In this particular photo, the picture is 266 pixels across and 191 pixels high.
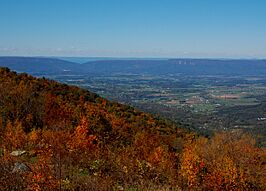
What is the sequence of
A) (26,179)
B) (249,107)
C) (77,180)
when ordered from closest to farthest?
(26,179)
(77,180)
(249,107)

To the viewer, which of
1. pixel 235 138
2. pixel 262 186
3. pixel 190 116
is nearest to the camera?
pixel 262 186

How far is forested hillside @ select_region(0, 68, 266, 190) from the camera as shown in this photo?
823 centimetres

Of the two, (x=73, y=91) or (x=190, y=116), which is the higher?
(x=73, y=91)

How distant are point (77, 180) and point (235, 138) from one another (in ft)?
83.1

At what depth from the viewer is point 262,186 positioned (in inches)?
713

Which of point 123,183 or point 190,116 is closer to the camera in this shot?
point 123,183

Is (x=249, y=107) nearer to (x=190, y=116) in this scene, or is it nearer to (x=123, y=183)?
(x=190, y=116)

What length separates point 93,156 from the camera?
11.6 meters

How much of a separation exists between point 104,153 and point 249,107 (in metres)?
160

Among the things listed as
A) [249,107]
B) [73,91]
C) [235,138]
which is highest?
[73,91]

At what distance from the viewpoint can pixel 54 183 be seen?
7676 millimetres

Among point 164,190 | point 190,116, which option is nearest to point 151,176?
point 164,190

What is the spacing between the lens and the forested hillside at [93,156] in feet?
27.0

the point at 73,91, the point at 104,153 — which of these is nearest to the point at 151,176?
the point at 104,153
